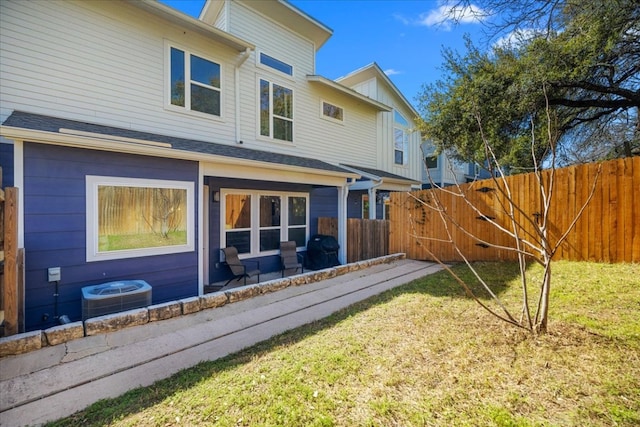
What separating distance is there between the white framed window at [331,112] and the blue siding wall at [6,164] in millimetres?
8100

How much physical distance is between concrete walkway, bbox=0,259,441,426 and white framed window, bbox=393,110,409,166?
9.77m

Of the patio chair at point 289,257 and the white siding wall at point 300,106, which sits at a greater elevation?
the white siding wall at point 300,106

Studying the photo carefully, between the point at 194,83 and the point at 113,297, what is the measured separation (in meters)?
5.47

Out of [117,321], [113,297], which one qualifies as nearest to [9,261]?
[113,297]

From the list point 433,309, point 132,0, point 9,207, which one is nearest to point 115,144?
point 9,207

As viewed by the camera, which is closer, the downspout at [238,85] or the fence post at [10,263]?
the fence post at [10,263]

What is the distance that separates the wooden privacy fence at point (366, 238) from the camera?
31.0 ft

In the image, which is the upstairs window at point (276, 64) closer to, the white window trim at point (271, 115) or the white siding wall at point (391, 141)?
the white window trim at point (271, 115)

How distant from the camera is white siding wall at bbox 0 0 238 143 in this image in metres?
5.39

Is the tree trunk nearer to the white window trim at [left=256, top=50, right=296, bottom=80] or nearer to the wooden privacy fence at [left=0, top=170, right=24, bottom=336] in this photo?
the wooden privacy fence at [left=0, top=170, right=24, bottom=336]

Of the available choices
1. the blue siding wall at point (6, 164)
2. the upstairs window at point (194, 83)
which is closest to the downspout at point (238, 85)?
the upstairs window at point (194, 83)

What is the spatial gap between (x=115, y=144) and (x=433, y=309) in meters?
5.43

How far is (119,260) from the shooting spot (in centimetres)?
490

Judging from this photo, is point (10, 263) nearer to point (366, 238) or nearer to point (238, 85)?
point (238, 85)
